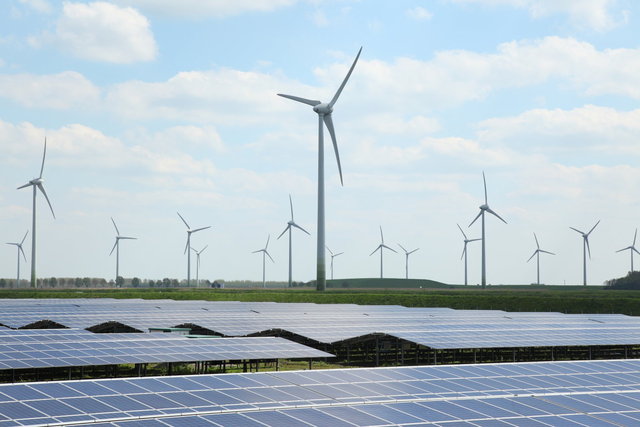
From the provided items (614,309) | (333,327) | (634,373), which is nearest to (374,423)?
(634,373)

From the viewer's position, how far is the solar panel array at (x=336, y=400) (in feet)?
69.1

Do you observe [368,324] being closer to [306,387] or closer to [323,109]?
[306,387]

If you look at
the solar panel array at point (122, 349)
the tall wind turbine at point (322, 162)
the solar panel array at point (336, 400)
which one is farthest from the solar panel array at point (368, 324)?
the tall wind turbine at point (322, 162)

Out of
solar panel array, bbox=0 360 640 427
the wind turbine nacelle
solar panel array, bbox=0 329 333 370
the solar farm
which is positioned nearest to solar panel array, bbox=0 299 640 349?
the solar farm

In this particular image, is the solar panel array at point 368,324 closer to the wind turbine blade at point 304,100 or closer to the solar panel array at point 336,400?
the solar panel array at point 336,400

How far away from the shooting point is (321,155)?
358 ft

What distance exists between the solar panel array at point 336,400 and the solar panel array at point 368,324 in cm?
1694

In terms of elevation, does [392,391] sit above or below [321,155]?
below

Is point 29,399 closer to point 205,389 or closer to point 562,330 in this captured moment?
point 205,389

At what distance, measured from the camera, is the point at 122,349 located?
38.9 m

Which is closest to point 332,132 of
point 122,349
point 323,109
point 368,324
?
point 323,109

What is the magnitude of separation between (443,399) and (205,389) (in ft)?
22.5

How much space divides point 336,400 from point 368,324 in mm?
36280

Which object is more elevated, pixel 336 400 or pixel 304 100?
pixel 304 100
